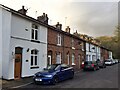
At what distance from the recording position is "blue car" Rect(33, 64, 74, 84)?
15.9 meters

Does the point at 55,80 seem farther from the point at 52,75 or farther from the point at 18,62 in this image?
the point at 18,62

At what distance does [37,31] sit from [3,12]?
17.7 ft

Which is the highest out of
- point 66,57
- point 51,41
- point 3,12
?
point 3,12

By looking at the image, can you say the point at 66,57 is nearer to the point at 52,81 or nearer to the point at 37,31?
the point at 37,31

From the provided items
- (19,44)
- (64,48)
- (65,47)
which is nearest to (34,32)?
(19,44)

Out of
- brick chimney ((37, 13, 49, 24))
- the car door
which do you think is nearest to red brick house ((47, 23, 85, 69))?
brick chimney ((37, 13, 49, 24))

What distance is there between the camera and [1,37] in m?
18.2

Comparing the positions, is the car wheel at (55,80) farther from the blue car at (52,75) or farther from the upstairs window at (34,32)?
the upstairs window at (34,32)

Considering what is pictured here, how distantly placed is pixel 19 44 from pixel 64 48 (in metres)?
11.9

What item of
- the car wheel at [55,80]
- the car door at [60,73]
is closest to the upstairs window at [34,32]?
the car door at [60,73]

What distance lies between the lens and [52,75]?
1600cm

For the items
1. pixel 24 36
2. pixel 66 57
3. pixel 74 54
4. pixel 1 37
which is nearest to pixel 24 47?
pixel 24 36

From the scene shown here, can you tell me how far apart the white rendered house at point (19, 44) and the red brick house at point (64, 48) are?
256 centimetres

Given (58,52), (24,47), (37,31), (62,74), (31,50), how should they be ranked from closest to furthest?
(62,74)
(24,47)
(31,50)
(37,31)
(58,52)
